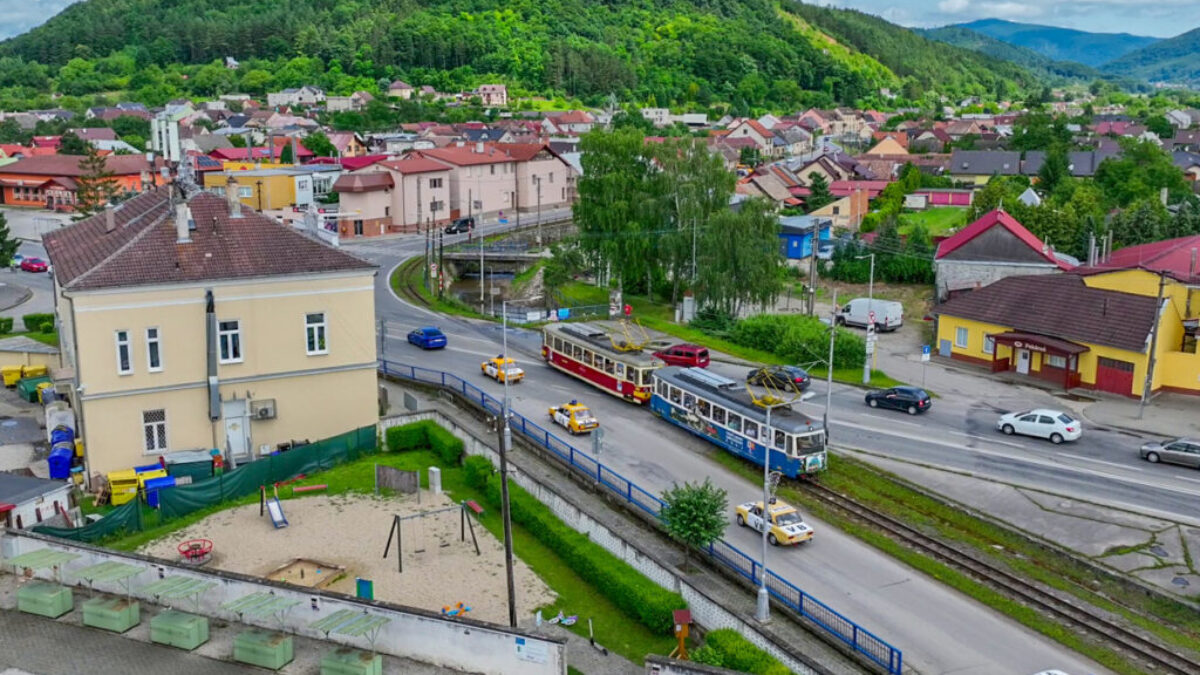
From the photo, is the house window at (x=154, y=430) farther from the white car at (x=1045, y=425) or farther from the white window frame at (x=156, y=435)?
the white car at (x=1045, y=425)

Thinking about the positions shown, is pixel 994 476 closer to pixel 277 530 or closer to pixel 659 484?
pixel 659 484

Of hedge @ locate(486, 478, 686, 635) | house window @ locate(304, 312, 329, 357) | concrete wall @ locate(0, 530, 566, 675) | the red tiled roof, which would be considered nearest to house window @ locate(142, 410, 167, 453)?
house window @ locate(304, 312, 329, 357)

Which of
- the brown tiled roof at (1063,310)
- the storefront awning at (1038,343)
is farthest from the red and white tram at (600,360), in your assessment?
the brown tiled roof at (1063,310)

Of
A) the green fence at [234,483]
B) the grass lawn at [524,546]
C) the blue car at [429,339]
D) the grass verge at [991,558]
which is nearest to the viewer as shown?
the grass verge at [991,558]

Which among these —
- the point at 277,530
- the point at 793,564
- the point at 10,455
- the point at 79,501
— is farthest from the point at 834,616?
the point at 10,455

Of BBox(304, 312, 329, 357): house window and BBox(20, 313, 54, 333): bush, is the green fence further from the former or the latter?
BBox(20, 313, 54, 333): bush

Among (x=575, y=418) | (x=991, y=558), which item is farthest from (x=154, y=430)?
(x=991, y=558)

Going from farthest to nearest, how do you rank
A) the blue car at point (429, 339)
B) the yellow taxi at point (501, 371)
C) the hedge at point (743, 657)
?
the blue car at point (429, 339) < the yellow taxi at point (501, 371) < the hedge at point (743, 657)

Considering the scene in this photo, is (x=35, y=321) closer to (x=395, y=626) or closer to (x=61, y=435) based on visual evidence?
(x=61, y=435)
